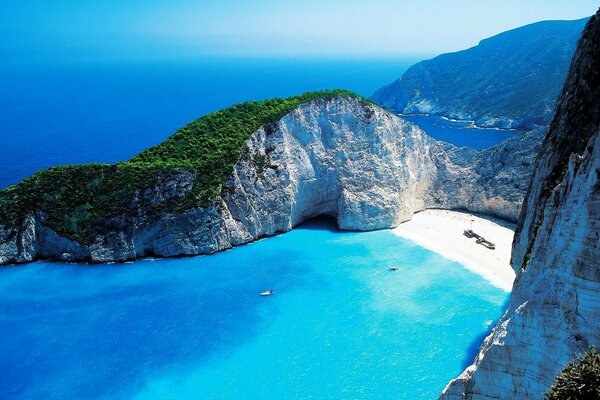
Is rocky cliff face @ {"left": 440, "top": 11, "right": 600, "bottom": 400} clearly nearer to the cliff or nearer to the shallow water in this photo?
the shallow water

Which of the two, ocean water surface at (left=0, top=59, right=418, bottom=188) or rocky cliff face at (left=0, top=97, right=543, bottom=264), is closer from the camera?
rocky cliff face at (left=0, top=97, right=543, bottom=264)

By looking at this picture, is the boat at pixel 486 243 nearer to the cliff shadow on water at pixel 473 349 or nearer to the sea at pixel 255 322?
the sea at pixel 255 322

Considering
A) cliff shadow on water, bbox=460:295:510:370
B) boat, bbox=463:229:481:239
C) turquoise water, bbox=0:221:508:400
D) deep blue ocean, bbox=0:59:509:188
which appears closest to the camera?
turquoise water, bbox=0:221:508:400

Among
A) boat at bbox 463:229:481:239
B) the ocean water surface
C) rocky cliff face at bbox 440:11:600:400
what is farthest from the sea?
the ocean water surface

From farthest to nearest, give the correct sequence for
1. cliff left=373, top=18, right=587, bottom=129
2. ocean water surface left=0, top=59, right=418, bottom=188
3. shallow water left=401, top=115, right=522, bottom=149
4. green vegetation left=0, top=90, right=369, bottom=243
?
cliff left=373, top=18, right=587, bottom=129 < shallow water left=401, top=115, right=522, bottom=149 < ocean water surface left=0, top=59, right=418, bottom=188 < green vegetation left=0, top=90, right=369, bottom=243

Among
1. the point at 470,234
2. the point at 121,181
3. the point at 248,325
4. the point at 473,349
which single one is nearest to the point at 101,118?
the point at 121,181

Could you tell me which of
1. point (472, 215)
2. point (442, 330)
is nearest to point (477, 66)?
point (472, 215)
